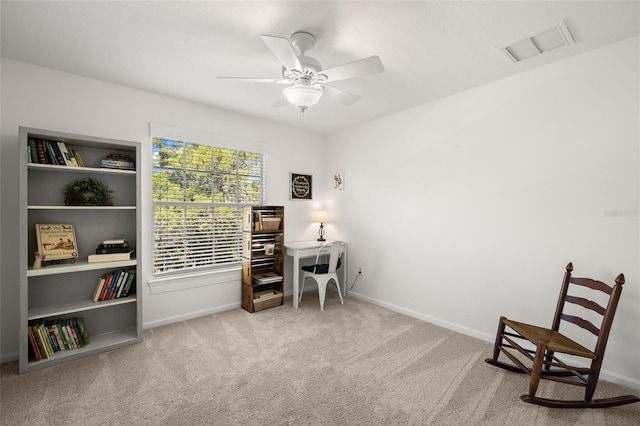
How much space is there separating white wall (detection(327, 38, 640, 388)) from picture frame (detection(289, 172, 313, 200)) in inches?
38.0

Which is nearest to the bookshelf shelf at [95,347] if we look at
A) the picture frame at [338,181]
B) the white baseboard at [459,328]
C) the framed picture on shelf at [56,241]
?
the framed picture on shelf at [56,241]

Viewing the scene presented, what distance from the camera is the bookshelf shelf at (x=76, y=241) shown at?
2.38 metres

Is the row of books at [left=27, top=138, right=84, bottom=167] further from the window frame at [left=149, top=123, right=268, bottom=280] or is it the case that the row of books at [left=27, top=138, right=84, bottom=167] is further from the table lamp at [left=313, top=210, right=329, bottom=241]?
the table lamp at [left=313, top=210, right=329, bottom=241]

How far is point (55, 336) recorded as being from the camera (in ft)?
8.42

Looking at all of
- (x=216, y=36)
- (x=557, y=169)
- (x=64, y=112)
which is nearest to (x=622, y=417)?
(x=557, y=169)

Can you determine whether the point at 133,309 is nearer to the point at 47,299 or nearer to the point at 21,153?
the point at 47,299

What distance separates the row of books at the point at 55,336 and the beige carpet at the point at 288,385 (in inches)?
7.6

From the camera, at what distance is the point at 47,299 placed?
2713 mm

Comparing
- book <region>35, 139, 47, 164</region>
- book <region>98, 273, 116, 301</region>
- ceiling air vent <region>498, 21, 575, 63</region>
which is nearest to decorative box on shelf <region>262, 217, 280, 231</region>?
book <region>98, 273, 116, 301</region>

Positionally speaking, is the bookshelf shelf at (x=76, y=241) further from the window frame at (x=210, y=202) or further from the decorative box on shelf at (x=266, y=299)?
the decorative box on shelf at (x=266, y=299)

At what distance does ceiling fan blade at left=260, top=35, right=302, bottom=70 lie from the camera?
1713mm

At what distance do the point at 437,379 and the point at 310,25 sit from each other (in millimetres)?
2756

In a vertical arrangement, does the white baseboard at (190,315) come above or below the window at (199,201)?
below

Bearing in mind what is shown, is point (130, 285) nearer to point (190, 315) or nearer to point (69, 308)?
point (69, 308)
